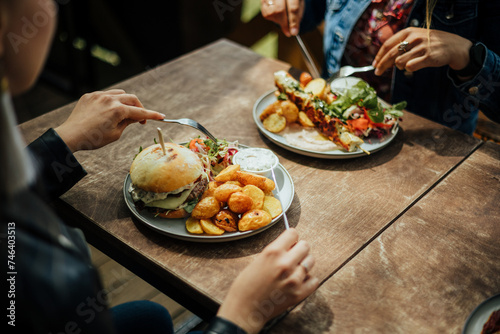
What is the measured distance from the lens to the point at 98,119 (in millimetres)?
1365

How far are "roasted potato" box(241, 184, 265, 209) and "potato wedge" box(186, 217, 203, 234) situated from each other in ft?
0.55

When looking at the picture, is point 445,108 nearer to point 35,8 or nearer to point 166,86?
point 166,86

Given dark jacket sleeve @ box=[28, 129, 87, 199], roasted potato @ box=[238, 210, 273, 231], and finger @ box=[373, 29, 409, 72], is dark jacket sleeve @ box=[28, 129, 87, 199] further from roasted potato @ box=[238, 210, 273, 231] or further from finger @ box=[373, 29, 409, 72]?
finger @ box=[373, 29, 409, 72]

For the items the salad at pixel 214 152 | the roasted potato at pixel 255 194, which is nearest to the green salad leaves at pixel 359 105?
the salad at pixel 214 152

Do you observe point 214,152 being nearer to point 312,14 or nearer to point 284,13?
point 284,13

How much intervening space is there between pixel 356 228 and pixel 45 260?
90cm

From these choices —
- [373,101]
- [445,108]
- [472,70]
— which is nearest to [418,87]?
[445,108]

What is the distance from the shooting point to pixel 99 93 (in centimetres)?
142

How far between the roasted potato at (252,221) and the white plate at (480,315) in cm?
56

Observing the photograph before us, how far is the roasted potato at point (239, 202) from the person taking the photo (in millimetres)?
1216

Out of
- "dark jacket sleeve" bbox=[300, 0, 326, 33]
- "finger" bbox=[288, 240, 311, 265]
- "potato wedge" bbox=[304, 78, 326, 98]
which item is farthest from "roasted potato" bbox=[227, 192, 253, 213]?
"dark jacket sleeve" bbox=[300, 0, 326, 33]

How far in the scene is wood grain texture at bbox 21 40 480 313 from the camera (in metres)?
1.18

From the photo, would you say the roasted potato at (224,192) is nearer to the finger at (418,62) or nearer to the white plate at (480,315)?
the white plate at (480,315)

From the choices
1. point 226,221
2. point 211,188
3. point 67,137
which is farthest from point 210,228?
point 67,137
